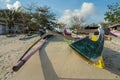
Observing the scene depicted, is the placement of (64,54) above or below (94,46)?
below

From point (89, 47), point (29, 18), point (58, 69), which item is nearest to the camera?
point (58, 69)

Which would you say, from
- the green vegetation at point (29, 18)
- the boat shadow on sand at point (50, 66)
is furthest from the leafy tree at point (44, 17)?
the boat shadow on sand at point (50, 66)

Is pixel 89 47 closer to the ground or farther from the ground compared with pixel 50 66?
farther from the ground

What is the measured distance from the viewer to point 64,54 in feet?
22.6

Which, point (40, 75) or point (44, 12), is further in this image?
point (44, 12)

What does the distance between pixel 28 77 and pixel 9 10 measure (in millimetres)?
32567

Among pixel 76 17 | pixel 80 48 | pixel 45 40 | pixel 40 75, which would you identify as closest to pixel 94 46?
pixel 80 48

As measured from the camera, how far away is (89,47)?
5.95m

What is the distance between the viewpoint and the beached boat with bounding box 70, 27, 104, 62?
18.8ft

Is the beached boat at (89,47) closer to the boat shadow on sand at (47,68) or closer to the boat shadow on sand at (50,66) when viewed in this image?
the boat shadow on sand at (50,66)

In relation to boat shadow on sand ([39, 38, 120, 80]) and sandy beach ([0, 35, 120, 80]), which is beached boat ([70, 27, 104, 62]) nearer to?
sandy beach ([0, 35, 120, 80])

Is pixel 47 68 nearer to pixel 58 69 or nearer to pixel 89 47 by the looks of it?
pixel 58 69

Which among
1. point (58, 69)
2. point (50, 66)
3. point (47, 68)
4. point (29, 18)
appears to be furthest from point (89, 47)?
point (29, 18)

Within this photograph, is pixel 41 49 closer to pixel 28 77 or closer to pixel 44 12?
pixel 28 77
